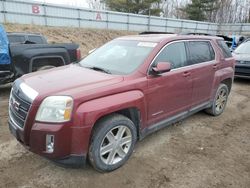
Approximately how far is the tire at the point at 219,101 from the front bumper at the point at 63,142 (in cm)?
340

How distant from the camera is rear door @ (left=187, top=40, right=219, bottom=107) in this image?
4.43 m

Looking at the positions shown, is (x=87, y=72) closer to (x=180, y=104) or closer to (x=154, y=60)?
(x=154, y=60)

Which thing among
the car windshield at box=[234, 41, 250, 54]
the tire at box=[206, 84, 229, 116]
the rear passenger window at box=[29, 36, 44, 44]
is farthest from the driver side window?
the car windshield at box=[234, 41, 250, 54]

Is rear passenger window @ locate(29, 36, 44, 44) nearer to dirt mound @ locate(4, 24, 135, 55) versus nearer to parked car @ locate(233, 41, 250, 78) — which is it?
parked car @ locate(233, 41, 250, 78)

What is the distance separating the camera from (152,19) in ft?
86.8

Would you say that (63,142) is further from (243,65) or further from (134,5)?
(134,5)

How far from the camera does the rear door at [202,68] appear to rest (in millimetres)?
4426

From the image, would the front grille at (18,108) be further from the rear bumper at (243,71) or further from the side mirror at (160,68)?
the rear bumper at (243,71)

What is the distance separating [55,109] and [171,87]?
192cm

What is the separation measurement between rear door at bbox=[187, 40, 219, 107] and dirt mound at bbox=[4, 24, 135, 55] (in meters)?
12.3

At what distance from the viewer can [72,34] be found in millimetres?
18672

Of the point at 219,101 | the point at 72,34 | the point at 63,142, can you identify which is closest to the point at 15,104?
the point at 63,142

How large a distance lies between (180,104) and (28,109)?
8.16 ft

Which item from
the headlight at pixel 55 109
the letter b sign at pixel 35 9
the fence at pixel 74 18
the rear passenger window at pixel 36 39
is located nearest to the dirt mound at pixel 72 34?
the fence at pixel 74 18
